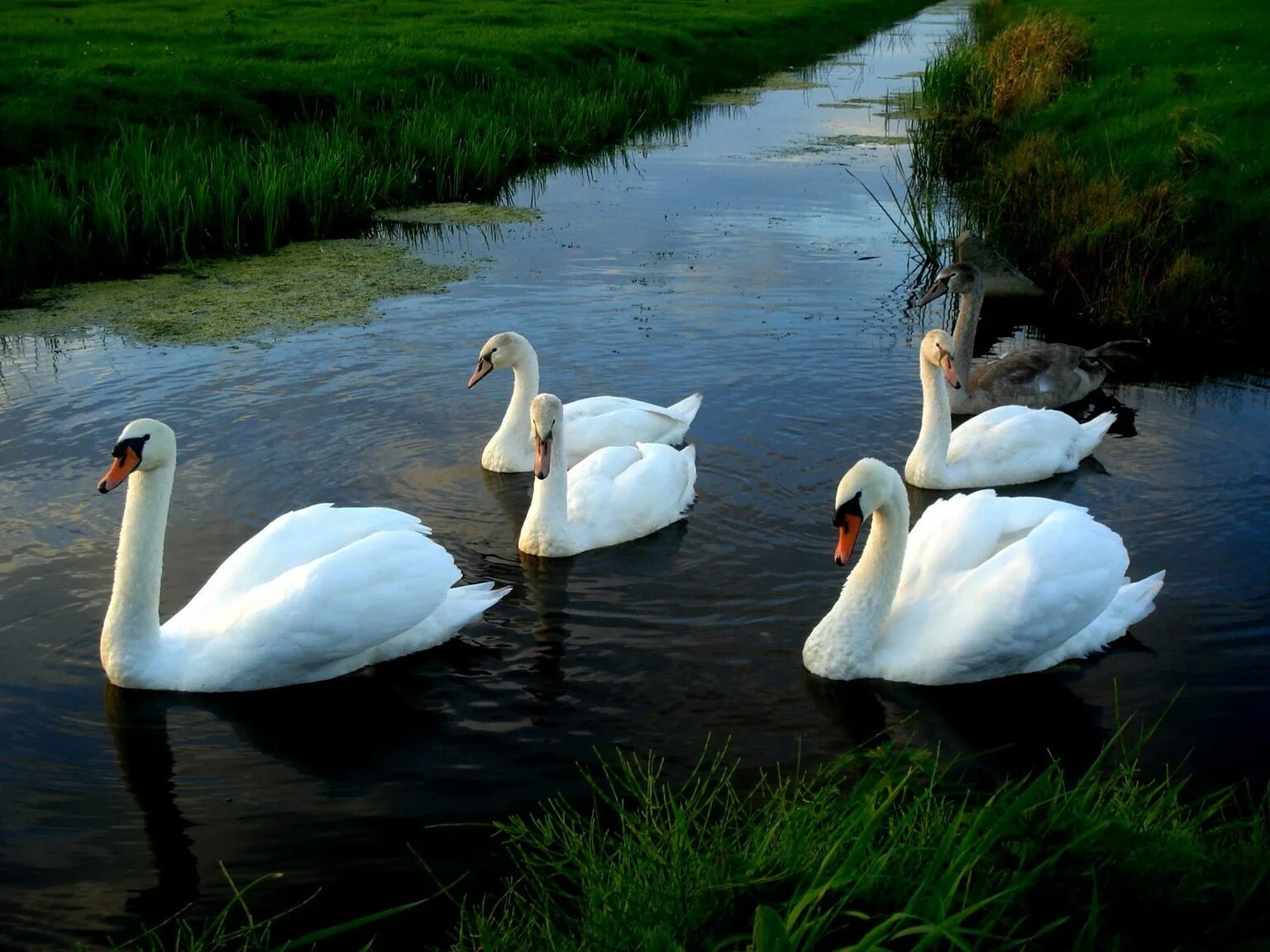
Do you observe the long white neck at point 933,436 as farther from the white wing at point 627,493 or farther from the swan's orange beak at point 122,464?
the swan's orange beak at point 122,464

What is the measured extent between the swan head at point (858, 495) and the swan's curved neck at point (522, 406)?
3.57 meters

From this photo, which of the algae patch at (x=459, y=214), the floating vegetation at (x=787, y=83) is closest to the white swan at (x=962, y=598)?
the algae patch at (x=459, y=214)

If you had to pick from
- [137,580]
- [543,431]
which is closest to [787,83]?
[543,431]

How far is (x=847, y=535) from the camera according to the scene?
6.02 m

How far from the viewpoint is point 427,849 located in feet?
16.6

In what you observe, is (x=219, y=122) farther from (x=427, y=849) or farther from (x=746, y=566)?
(x=427, y=849)

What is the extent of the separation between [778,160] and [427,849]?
17827 millimetres

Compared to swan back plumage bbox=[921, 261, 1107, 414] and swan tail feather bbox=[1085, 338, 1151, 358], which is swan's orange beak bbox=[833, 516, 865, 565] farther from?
swan tail feather bbox=[1085, 338, 1151, 358]

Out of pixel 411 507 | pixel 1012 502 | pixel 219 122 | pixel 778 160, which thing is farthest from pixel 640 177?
pixel 1012 502

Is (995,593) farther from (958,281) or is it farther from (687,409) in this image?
(958,281)

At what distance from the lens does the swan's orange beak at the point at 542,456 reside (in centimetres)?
777

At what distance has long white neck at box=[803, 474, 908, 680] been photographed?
632cm

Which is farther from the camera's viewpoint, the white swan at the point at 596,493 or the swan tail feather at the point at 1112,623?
the white swan at the point at 596,493

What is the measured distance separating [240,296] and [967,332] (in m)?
7.03
